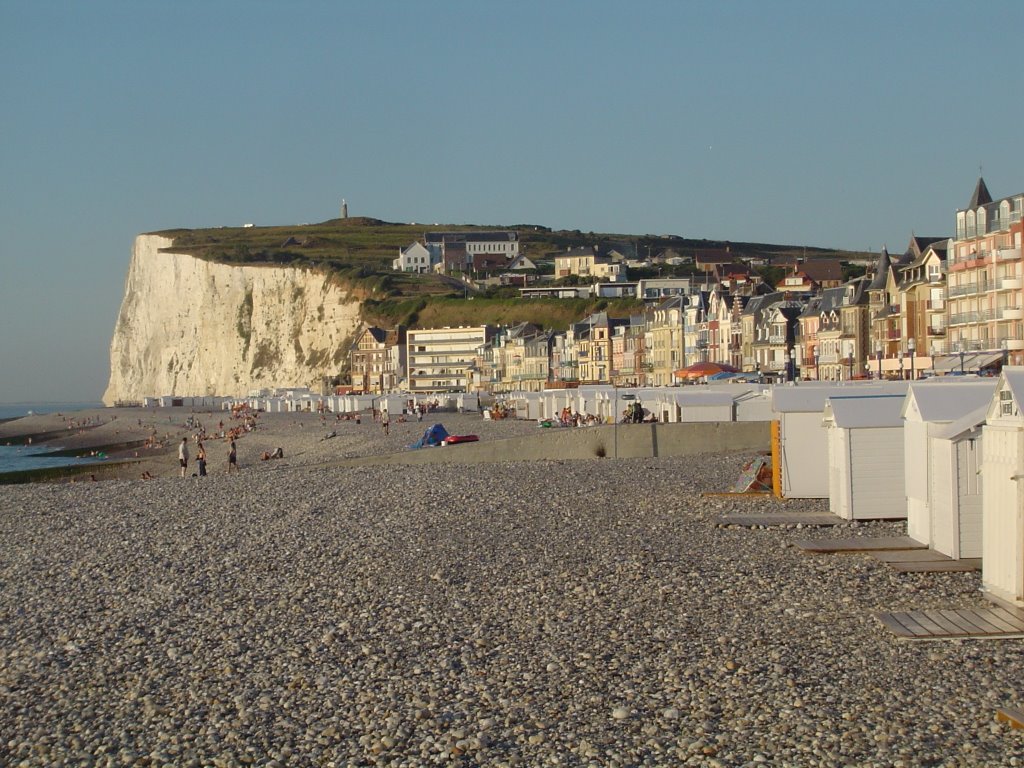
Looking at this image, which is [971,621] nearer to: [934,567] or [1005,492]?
[1005,492]

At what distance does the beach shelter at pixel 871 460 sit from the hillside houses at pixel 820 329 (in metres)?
17.3

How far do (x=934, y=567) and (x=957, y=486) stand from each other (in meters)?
0.73

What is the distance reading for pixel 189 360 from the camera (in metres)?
109

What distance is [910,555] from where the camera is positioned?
452 inches

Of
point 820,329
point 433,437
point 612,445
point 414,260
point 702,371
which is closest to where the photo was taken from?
point 612,445

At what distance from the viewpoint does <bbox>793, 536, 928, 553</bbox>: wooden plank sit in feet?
39.2

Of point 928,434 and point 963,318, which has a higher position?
point 963,318

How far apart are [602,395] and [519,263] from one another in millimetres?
92256

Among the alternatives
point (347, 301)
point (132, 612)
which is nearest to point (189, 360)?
point (347, 301)

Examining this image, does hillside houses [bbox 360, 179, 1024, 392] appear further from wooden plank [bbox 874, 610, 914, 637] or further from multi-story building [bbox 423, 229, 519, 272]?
multi-story building [bbox 423, 229, 519, 272]

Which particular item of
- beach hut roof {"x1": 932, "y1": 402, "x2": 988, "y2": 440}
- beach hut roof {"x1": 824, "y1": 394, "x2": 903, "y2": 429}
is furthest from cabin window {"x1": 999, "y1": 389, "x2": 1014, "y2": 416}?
beach hut roof {"x1": 824, "y1": 394, "x2": 903, "y2": 429}

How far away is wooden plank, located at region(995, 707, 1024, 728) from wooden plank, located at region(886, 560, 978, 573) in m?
3.88

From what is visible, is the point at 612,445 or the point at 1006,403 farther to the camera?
the point at 612,445

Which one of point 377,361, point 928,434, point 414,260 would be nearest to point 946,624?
point 928,434
